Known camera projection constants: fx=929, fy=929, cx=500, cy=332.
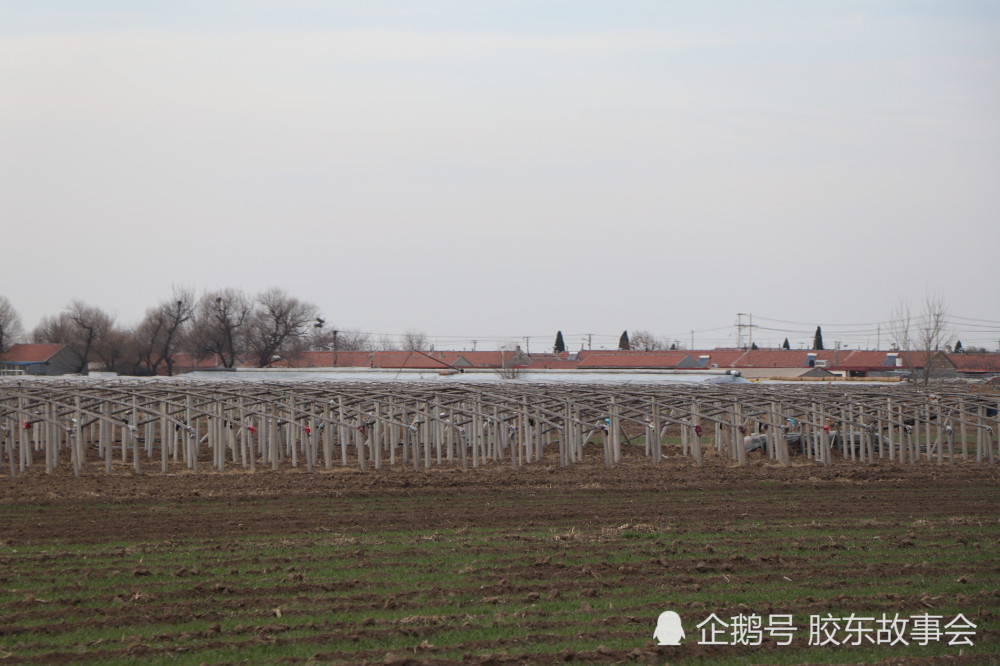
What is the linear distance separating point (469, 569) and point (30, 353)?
83.4 metres

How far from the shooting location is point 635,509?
16.5 meters

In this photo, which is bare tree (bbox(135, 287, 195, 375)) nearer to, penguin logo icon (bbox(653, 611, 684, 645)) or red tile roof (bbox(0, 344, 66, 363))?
red tile roof (bbox(0, 344, 66, 363))

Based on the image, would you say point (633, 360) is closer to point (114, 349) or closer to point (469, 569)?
point (114, 349)

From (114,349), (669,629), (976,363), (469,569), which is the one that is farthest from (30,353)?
(976,363)

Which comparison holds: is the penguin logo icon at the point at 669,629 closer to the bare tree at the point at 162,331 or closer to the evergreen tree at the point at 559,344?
the bare tree at the point at 162,331

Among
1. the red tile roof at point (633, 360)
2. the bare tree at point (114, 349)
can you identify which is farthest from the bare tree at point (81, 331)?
the red tile roof at point (633, 360)

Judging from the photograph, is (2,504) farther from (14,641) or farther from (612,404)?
(612,404)

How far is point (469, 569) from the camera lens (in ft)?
36.6

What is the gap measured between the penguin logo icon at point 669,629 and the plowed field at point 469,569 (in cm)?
11

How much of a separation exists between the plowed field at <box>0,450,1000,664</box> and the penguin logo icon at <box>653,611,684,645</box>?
0.11 m

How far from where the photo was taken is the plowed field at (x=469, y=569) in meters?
8.28

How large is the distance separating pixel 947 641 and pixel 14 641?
330 inches

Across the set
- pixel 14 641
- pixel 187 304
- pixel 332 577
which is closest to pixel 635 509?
pixel 332 577

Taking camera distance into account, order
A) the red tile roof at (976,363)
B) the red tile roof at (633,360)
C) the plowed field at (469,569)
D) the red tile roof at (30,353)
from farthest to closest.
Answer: the red tile roof at (976,363), the red tile roof at (30,353), the red tile roof at (633,360), the plowed field at (469,569)
